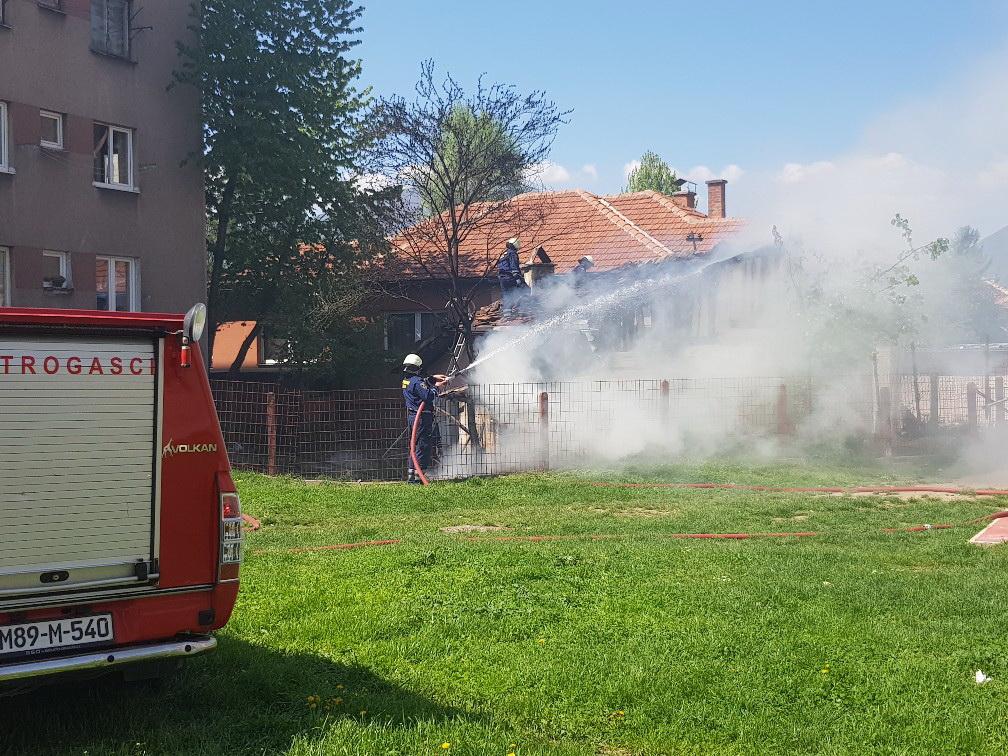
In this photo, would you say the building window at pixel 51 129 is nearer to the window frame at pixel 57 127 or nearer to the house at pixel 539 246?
the window frame at pixel 57 127

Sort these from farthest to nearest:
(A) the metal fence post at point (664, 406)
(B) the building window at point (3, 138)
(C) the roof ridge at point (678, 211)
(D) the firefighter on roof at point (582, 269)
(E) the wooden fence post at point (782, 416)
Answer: (C) the roof ridge at point (678, 211) < (D) the firefighter on roof at point (582, 269) < (B) the building window at point (3, 138) < (E) the wooden fence post at point (782, 416) < (A) the metal fence post at point (664, 406)

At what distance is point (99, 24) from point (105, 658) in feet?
65.4

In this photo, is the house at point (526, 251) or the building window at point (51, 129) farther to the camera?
the house at point (526, 251)

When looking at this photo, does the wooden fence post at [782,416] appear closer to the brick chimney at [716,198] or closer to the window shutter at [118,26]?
the window shutter at [118,26]

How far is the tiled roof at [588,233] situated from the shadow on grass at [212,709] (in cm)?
1995

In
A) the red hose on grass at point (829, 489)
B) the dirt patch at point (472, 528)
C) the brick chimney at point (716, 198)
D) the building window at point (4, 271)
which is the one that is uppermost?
the brick chimney at point (716, 198)

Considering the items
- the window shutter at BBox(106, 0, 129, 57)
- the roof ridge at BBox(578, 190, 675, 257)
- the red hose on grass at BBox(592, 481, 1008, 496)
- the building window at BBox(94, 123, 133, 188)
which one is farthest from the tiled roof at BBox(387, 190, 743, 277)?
the red hose on grass at BBox(592, 481, 1008, 496)

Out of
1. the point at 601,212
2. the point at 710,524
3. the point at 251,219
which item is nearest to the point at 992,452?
the point at 710,524

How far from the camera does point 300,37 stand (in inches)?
979

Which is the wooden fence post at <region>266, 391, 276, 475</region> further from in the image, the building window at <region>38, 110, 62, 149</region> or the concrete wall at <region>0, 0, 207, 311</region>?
the building window at <region>38, 110, 62, 149</region>

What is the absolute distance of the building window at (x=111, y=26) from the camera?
70.7 ft

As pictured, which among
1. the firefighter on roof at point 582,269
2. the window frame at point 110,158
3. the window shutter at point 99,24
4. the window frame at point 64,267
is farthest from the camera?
the firefighter on roof at point 582,269

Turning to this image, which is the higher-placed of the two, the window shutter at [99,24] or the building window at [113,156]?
the window shutter at [99,24]

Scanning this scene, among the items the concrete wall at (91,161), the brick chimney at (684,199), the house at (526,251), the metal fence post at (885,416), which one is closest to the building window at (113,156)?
the concrete wall at (91,161)
